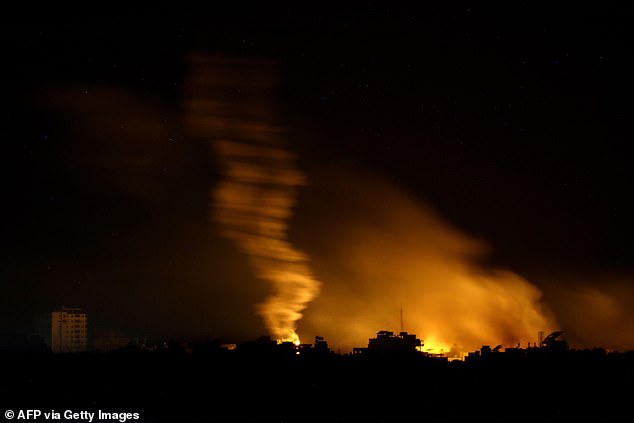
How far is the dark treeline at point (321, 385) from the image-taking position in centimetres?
4731

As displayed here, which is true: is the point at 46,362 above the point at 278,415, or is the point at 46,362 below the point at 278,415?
above

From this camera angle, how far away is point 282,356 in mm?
68188

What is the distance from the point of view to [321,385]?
5725 centimetres

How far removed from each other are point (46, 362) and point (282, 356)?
1728cm

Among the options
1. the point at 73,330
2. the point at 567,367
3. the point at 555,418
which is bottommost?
the point at 555,418

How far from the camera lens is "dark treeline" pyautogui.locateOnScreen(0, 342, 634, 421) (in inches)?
1863

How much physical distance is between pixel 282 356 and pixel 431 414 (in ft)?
72.2

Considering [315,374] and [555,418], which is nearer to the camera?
[555,418]

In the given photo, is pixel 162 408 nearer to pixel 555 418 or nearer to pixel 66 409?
pixel 66 409

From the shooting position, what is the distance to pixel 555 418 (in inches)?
1820

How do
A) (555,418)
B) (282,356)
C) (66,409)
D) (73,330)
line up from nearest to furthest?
1. (66,409)
2. (555,418)
3. (282,356)
4. (73,330)

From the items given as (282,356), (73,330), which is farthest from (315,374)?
(73,330)

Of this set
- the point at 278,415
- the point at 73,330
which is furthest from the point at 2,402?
the point at 73,330

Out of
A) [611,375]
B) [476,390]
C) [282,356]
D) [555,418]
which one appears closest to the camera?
[555,418]
